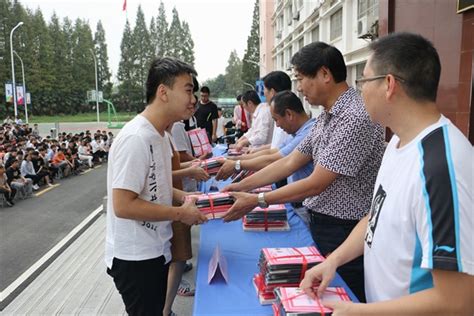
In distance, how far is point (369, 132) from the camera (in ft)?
6.30

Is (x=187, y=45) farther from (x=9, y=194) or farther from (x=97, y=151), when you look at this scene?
(x=9, y=194)

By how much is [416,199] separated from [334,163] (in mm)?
903

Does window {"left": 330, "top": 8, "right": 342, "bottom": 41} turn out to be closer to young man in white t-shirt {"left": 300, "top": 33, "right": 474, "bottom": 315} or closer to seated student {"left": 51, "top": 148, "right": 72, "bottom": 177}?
seated student {"left": 51, "top": 148, "right": 72, "bottom": 177}

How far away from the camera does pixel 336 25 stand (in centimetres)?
1287

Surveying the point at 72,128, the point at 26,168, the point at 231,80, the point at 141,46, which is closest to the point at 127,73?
the point at 141,46

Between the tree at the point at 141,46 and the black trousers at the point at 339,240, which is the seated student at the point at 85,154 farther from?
the tree at the point at 141,46

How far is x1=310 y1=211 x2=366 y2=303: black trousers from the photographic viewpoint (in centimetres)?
197

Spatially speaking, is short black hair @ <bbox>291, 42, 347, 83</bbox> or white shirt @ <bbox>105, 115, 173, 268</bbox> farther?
short black hair @ <bbox>291, 42, 347, 83</bbox>

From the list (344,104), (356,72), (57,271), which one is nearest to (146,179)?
(344,104)

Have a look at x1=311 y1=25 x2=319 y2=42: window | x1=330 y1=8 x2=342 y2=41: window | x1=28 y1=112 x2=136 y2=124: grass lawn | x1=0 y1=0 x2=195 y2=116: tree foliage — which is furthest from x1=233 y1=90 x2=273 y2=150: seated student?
x1=0 y1=0 x2=195 y2=116: tree foliage

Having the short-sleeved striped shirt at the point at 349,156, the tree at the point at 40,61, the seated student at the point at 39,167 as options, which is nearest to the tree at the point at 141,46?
the tree at the point at 40,61

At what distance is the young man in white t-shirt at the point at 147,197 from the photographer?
178cm

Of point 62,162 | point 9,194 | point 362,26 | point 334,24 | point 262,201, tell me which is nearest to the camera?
point 262,201

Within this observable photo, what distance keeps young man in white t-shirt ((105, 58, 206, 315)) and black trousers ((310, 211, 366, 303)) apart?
0.65 meters
